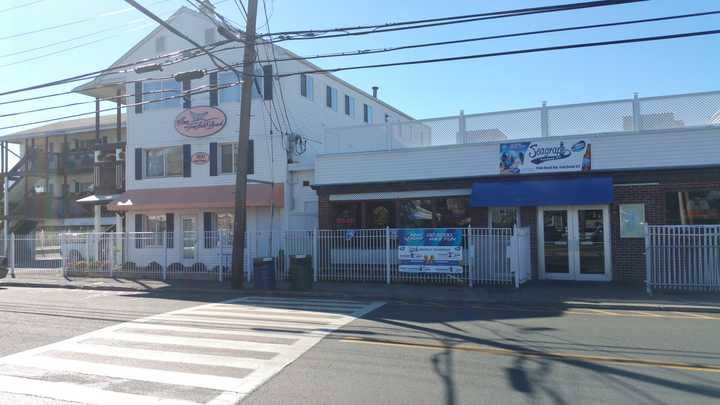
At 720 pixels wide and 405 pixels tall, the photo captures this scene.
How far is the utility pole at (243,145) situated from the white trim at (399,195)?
3.95 meters

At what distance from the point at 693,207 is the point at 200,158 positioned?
17847 mm

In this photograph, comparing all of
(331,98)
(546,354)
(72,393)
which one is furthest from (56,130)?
(546,354)

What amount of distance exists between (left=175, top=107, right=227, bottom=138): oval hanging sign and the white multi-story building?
1.7 inches

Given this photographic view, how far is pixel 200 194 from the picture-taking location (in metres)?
21.5

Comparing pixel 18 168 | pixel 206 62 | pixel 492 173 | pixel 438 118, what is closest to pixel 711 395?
pixel 492 173

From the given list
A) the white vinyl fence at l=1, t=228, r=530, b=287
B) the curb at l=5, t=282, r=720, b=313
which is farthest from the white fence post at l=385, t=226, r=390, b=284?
the curb at l=5, t=282, r=720, b=313

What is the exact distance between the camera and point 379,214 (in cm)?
1881

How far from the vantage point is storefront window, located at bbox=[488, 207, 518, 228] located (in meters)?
17.1

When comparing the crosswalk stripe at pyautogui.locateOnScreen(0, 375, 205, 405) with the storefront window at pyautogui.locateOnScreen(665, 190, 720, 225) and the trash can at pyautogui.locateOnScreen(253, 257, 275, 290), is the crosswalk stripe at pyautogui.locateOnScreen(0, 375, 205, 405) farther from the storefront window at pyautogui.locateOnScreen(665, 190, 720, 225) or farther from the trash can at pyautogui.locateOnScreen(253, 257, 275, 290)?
the storefront window at pyautogui.locateOnScreen(665, 190, 720, 225)

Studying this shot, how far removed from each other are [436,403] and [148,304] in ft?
32.3

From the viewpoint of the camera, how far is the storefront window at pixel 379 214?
18594 mm

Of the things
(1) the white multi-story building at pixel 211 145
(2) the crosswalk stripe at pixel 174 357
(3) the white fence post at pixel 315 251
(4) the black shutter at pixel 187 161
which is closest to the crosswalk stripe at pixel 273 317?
(2) the crosswalk stripe at pixel 174 357

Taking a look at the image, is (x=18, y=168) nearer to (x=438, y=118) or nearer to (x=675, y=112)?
(x=438, y=118)

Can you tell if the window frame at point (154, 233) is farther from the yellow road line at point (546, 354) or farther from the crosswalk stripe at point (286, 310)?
the yellow road line at point (546, 354)
